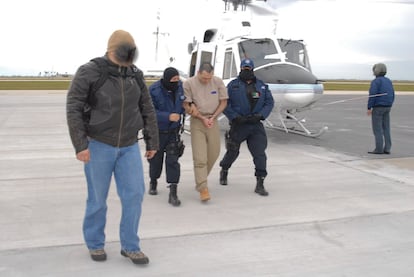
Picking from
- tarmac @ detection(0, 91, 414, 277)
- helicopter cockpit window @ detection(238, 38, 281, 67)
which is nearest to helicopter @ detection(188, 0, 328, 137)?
helicopter cockpit window @ detection(238, 38, 281, 67)

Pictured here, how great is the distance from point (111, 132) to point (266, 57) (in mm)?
6837

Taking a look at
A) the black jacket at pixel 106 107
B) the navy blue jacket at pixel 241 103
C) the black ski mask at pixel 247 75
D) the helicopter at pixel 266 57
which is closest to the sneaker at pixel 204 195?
the navy blue jacket at pixel 241 103

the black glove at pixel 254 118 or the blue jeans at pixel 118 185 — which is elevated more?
the black glove at pixel 254 118

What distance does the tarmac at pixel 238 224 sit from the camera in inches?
140

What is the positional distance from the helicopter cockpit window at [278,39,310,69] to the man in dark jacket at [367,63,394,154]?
1689 millimetres

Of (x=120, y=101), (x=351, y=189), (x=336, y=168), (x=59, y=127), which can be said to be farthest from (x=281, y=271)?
(x=59, y=127)

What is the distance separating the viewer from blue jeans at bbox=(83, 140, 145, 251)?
348cm

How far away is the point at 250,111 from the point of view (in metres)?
5.81

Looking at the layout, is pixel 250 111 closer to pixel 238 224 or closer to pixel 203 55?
pixel 238 224

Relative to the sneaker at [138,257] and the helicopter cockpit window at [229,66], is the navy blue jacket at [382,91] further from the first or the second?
Answer: the sneaker at [138,257]

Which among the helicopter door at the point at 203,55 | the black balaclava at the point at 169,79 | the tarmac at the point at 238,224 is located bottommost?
the tarmac at the point at 238,224

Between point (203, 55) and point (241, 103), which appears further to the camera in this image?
point (203, 55)

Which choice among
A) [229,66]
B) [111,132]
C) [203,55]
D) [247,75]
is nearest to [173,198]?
[247,75]

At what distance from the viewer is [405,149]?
9.34m
